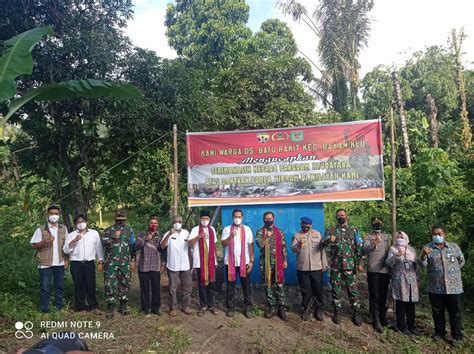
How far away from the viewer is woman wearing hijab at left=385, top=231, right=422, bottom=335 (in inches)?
185

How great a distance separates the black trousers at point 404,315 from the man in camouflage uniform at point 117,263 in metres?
3.58

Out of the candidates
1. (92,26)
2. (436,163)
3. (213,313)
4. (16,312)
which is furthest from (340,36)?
(16,312)

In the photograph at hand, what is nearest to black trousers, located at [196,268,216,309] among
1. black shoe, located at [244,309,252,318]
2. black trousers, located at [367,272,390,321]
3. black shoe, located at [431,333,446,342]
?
black shoe, located at [244,309,252,318]

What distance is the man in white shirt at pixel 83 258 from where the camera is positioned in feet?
17.6

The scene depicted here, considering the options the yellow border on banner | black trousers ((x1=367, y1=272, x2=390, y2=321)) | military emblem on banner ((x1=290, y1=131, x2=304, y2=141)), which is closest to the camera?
black trousers ((x1=367, y1=272, x2=390, y2=321))

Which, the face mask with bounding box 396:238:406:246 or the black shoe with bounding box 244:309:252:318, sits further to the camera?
the black shoe with bounding box 244:309:252:318

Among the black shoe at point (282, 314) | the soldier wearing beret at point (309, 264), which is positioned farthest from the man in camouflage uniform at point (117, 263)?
the soldier wearing beret at point (309, 264)

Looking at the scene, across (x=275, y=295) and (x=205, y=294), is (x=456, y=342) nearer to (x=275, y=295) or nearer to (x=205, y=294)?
(x=275, y=295)

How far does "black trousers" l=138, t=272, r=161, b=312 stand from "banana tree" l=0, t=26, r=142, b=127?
243 centimetres

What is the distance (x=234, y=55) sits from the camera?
14938mm

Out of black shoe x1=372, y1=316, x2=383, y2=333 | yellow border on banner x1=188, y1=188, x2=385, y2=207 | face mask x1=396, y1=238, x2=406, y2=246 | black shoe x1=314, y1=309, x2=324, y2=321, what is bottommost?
black shoe x1=372, y1=316, x2=383, y2=333

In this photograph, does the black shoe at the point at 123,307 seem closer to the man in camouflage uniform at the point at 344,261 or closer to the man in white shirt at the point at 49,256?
the man in white shirt at the point at 49,256

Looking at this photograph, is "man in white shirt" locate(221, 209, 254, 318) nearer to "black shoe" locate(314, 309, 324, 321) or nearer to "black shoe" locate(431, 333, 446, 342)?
"black shoe" locate(314, 309, 324, 321)

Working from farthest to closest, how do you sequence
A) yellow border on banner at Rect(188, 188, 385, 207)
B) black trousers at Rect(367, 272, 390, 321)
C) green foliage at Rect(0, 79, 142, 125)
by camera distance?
yellow border on banner at Rect(188, 188, 385, 207), black trousers at Rect(367, 272, 390, 321), green foliage at Rect(0, 79, 142, 125)
